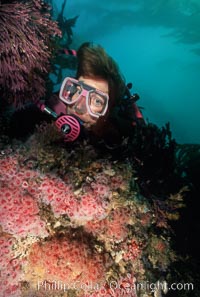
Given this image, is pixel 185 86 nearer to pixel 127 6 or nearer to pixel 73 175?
pixel 127 6

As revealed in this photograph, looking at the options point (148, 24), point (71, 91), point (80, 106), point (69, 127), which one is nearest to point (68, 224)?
point (69, 127)

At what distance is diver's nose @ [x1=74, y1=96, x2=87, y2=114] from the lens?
4.79 m

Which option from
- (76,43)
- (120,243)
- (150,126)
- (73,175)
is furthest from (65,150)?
(76,43)

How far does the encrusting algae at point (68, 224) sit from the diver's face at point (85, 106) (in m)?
1.54

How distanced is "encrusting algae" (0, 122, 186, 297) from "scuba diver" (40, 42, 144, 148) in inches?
44.2

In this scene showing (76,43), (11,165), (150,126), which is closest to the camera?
(11,165)

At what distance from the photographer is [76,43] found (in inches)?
877

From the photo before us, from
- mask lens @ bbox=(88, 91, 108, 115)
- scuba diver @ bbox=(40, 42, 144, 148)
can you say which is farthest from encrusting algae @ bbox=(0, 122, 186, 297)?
mask lens @ bbox=(88, 91, 108, 115)

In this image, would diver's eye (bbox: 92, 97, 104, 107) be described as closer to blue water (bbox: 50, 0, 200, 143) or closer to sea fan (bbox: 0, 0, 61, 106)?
sea fan (bbox: 0, 0, 61, 106)

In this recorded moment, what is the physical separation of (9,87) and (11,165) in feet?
6.59

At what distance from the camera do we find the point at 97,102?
15.7 ft

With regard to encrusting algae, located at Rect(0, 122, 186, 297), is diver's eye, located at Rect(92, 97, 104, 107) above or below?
above

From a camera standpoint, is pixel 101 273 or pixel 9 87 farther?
pixel 9 87

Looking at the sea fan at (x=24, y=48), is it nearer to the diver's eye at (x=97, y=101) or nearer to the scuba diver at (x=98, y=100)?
the scuba diver at (x=98, y=100)
